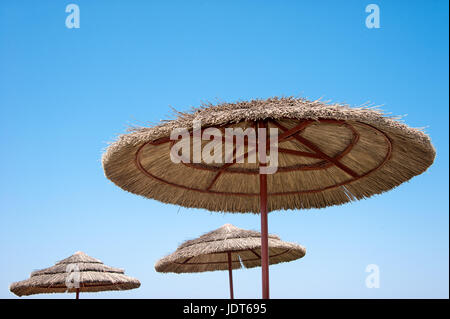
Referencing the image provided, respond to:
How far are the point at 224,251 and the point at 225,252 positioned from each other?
785 mm

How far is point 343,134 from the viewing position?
4.60 meters

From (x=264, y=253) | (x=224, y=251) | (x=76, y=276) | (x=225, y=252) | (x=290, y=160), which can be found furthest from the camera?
(x=225, y=252)

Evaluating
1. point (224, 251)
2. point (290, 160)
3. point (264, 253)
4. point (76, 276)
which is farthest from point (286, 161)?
point (76, 276)

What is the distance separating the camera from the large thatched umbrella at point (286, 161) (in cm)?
360

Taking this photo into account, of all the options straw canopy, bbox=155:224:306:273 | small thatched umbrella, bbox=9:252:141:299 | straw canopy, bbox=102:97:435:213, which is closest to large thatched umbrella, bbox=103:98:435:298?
straw canopy, bbox=102:97:435:213

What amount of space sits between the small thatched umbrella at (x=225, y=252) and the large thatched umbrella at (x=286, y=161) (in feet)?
6.74

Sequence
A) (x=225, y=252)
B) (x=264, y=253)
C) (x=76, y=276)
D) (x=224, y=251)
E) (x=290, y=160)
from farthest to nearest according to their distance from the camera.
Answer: (x=225, y=252) < (x=76, y=276) < (x=224, y=251) < (x=290, y=160) < (x=264, y=253)

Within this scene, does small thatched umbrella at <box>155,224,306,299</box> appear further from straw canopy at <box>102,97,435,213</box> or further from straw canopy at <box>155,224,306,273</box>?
straw canopy at <box>102,97,435,213</box>

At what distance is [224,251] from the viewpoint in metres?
8.12

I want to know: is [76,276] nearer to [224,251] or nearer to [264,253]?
[224,251]

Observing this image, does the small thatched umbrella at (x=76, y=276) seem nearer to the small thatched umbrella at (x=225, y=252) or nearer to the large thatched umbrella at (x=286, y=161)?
the small thatched umbrella at (x=225, y=252)
